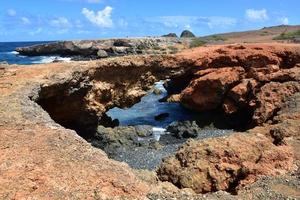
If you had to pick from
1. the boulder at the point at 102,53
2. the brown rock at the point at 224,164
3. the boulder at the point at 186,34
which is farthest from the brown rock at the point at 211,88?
the boulder at the point at 186,34

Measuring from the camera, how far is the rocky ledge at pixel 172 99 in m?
13.4

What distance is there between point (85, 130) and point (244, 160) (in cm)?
1425

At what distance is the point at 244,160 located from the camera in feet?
64.7

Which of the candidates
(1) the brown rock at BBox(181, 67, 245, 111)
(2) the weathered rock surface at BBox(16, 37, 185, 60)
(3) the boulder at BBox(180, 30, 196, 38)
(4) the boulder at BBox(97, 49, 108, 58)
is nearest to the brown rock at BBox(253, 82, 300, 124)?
(1) the brown rock at BBox(181, 67, 245, 111)

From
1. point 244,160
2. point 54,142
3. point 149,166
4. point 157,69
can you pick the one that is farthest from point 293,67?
point 54,142

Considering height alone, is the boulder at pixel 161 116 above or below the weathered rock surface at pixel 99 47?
above

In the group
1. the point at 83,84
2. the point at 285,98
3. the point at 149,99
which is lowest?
the point at 149,99

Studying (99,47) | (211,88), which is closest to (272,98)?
(211,88)

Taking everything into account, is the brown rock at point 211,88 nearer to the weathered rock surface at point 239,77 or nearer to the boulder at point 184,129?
the weathered rock surface at point 239,77

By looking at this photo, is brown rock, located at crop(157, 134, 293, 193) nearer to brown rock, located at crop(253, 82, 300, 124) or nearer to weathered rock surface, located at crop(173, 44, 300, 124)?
brown rock, located at crop(253, 82, 300, 124)

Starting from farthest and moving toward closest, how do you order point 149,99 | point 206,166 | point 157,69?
point 149,99
point 157,69
point 206,166

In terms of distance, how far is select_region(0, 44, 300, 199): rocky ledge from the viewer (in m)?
13.4

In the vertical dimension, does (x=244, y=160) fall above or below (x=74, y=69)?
below

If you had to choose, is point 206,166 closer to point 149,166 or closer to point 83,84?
point 149,166
